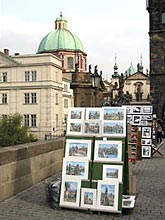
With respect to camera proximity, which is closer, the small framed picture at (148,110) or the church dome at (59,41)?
the small framed picture at (148,110)

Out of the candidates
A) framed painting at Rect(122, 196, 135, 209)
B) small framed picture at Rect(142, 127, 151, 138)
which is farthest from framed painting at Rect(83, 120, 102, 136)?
small framed picture at Rect(142, 127, 151, 138)

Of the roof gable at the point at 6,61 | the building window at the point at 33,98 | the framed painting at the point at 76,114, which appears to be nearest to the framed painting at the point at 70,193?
the framed painting at the point at 76,114

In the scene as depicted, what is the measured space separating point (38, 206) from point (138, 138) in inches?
401

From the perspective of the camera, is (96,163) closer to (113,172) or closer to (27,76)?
(113,172)

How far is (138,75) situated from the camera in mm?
99375

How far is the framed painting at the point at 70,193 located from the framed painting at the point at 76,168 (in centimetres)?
10

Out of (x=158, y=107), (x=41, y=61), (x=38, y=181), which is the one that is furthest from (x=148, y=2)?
(x=38, y=181)

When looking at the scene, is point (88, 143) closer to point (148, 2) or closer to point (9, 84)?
point (148, 2)

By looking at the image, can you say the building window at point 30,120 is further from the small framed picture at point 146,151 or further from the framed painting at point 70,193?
the framed painting at point 70,193

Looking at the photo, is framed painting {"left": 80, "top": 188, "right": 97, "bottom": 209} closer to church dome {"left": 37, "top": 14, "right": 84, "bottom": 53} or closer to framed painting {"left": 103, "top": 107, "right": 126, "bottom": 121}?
framed painting {"left": 103, "top": 107, "right": 126, "bottom": 121}

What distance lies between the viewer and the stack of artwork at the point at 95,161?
6535 millimetres

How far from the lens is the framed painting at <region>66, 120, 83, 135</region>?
7.04 m

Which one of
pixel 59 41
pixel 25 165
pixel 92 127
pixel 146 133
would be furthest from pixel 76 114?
pixel 59 41

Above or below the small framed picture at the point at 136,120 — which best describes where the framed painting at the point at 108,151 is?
below
